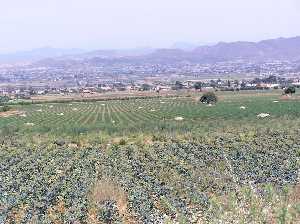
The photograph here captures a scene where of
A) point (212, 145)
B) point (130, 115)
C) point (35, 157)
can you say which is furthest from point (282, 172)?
point (130, 115)

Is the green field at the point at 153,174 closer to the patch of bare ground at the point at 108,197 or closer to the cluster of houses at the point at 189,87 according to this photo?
the patch of bare ground at the point at 108,197

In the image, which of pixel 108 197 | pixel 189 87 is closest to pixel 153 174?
pixel 108 197

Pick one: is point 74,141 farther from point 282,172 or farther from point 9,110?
point 9,110

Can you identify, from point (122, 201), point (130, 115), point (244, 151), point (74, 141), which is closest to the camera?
point (122, 201)

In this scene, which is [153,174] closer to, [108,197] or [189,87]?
[108,197]

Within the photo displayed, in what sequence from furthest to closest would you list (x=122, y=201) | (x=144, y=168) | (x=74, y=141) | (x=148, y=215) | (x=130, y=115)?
(x=130, y=115)
(x=74, y=141)
(x=144, y=168)
(x=122, y=201)
(x=148, y=215)

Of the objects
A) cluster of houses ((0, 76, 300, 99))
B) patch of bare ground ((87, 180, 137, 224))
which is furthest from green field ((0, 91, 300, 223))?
cluster of houses ((0, 76, 300, 99))
